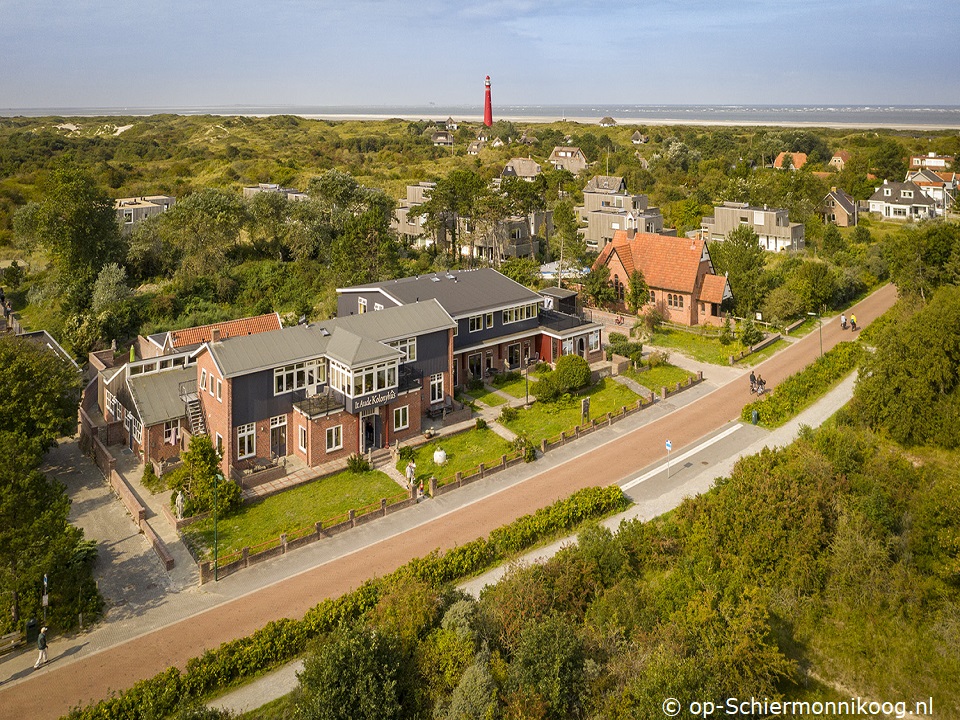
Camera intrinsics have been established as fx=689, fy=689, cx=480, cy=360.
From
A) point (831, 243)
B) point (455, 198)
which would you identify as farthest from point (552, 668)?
point (831, 243)

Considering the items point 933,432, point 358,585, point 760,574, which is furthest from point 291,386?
point 933,432

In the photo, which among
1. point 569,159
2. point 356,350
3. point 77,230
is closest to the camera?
point 356,350

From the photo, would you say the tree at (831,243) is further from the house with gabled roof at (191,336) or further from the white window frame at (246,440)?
the white window frame at (246,440)

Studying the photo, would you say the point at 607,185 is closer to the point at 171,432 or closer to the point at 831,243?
the point at 831,243

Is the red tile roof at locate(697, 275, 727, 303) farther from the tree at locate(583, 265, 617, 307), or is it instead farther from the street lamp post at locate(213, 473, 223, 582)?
the street lamp post at locate(213, 473, 223, 582)

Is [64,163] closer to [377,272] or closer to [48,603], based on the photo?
[377,272]

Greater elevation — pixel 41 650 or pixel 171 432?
pixel 171 432

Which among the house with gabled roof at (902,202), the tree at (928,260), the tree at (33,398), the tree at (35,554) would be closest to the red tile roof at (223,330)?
the tree at (33,398)

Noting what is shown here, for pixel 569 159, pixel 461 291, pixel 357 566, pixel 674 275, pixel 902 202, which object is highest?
pixel 569 159
